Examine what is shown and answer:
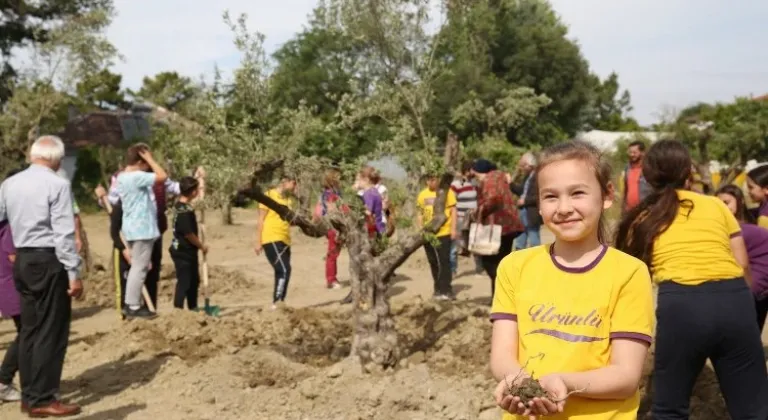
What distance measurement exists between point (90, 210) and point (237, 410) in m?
26.1

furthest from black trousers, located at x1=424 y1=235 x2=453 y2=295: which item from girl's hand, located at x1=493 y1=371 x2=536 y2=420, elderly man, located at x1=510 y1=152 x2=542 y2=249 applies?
girl's hand, located at x1=493 y1=371 x2=536 y2=420

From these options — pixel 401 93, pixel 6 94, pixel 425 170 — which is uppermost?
pixel 6 94

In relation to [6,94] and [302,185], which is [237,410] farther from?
[6,94]

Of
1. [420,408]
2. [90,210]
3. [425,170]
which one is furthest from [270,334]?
[90,210]

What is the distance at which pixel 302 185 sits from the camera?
23.3 ft

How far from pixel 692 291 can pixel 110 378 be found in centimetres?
495

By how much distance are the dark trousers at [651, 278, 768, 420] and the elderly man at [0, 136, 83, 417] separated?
4.04 meters

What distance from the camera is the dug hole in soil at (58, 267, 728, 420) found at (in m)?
5.82

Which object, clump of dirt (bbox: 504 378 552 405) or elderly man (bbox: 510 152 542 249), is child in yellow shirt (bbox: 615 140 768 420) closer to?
clump of dirt (bbox: 504 378 552 405)

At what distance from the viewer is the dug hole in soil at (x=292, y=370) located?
229 inches

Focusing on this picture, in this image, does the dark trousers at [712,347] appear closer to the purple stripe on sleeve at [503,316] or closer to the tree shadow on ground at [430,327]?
the purple stripe on sleeve at [503,316]

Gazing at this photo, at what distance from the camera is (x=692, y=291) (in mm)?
4258

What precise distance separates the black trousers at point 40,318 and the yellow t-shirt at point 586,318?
4.49 m

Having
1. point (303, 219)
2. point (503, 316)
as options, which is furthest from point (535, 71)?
point (503, 316)
